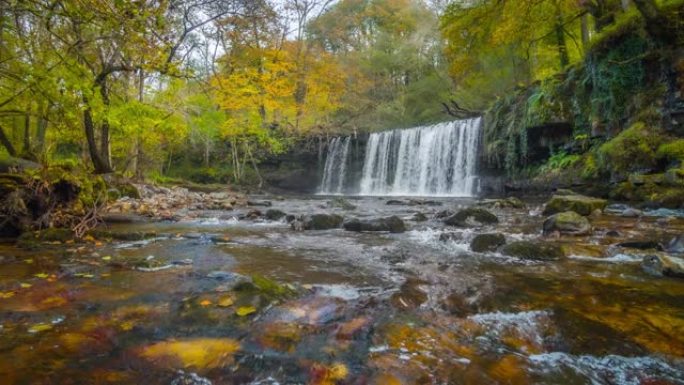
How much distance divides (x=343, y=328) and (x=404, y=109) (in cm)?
2727

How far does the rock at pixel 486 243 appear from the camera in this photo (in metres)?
5.07

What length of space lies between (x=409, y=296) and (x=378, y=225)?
157 inches

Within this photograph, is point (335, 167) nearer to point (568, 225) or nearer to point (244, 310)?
point (568, 225)

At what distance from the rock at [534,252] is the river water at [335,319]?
141mm

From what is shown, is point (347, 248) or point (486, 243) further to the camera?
point (347, 248)

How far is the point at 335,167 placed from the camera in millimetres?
24953

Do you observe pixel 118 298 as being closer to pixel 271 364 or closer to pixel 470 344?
pixel 271 364

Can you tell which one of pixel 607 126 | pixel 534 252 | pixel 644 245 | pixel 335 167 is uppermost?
pixel 607 126

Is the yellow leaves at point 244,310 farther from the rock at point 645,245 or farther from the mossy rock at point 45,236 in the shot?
the rock at point 645,245

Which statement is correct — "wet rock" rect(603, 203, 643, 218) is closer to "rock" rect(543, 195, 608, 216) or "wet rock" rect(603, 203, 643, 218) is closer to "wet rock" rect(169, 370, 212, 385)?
"rock" rect(543, 195, 608, 216)

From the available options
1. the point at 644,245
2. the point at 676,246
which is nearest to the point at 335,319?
the point at 644,245

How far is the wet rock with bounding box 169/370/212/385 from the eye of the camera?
73.7 inches

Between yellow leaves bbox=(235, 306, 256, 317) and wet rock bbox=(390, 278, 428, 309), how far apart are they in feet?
3.51

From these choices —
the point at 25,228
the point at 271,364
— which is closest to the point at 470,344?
the point at 271,364
